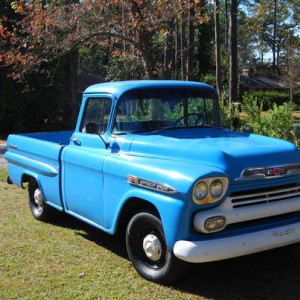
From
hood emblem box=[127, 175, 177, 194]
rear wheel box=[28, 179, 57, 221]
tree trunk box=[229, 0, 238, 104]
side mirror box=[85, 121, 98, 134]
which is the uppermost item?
tree trunk box=[229, 0, 238, 104]

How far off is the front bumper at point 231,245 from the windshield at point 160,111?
5.67 ft

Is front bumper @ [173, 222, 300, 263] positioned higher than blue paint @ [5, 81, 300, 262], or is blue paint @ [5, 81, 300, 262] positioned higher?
blue paint @ [5, 81, 300, 262]

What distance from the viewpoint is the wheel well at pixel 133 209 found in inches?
171

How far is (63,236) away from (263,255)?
2.53 metres

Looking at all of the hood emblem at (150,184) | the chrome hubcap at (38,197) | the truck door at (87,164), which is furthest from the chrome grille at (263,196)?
the chrome hubcap at (38,197)

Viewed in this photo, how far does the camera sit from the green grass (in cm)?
418

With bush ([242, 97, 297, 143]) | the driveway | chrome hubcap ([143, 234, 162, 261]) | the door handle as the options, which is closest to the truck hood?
chrome hubcap ([143, 234, 162, 261])

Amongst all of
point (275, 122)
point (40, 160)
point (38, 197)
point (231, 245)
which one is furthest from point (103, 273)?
point (275, 122)

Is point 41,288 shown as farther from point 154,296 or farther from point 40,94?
point 40,94

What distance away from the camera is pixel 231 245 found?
381 cm

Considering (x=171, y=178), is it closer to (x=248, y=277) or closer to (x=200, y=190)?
(x=200, y=190)

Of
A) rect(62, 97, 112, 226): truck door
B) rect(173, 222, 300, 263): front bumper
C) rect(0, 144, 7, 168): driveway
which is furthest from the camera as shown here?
rect(0, 144, 7, 168): driveway

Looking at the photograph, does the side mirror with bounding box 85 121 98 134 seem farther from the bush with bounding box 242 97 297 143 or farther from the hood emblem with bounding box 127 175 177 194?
the bush with bounding box 242 97 297 143

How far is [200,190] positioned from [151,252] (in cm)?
91
